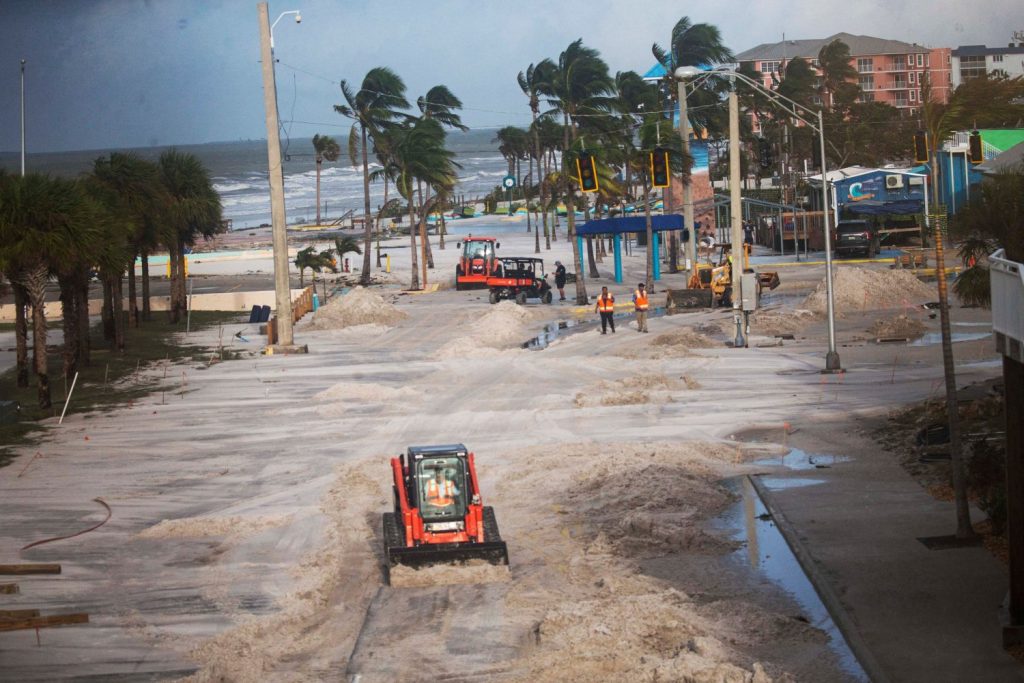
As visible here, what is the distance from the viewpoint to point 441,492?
647 inches

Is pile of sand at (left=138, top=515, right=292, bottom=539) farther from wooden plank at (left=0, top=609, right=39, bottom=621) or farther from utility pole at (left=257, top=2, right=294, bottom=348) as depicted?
utility pole at (left=257, top=2, right=294, bottom=348)

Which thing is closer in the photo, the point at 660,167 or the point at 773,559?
the point at 773,559

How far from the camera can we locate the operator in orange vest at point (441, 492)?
1639cm

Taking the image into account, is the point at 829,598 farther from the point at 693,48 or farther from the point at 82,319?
the point at 693,48

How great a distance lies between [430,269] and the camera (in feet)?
248

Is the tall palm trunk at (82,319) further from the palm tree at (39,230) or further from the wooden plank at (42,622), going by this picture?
the wooden plank at (42,622)

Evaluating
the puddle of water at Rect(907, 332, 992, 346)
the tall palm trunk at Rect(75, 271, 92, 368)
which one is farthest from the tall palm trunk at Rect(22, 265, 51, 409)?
the puddle of water at Rect(907, 332, 992, 346)

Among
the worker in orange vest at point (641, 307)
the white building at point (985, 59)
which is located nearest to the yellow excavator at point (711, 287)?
the worker in orange vest at point (641, 307)

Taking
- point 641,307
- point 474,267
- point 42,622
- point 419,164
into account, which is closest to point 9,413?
point 42,622

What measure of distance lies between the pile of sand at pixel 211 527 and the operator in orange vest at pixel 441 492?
4.27 m

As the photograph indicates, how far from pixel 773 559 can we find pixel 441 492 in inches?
186

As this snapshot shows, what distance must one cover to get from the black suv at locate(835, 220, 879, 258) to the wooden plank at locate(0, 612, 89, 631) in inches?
2278

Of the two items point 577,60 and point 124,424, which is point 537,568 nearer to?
point 124,424

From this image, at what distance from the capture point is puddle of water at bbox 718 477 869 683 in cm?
1345
